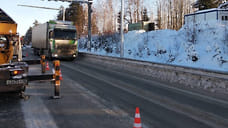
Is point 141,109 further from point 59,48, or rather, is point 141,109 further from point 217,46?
point 59,48

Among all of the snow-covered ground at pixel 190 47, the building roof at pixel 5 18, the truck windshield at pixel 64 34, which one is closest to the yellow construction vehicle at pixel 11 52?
the building roof at pixel 5 18

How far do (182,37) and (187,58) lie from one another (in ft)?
18.2

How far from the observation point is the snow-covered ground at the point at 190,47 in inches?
560

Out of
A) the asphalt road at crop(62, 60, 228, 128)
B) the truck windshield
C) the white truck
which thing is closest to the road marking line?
the asphalt road at crop(62, 60, 228, 128)

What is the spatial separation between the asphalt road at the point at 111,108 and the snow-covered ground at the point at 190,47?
6.29 m

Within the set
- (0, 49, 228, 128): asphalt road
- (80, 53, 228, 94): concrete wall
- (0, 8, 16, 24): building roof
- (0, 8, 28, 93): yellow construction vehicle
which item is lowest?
A: (0, 49, 228, 128): asphalt road

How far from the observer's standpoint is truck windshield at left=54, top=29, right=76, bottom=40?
797 inches

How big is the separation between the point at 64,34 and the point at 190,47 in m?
11.4

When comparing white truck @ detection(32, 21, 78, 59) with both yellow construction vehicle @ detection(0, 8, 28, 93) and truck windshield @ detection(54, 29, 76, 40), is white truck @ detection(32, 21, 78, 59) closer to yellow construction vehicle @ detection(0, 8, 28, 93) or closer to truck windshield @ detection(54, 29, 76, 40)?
truck windshield @ detection(54, 29, 76, 40)

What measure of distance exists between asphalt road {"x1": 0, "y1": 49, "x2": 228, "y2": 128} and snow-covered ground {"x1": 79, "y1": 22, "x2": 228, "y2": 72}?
629 cm

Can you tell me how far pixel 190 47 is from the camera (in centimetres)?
1678

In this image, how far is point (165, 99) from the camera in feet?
22.9

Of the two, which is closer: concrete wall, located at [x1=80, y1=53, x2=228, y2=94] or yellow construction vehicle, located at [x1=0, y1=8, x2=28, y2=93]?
yellow construction vehicle, located at [x1=0, y1=8, x2=28, y2=93]

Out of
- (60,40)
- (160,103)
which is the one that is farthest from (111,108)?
(60,40)
